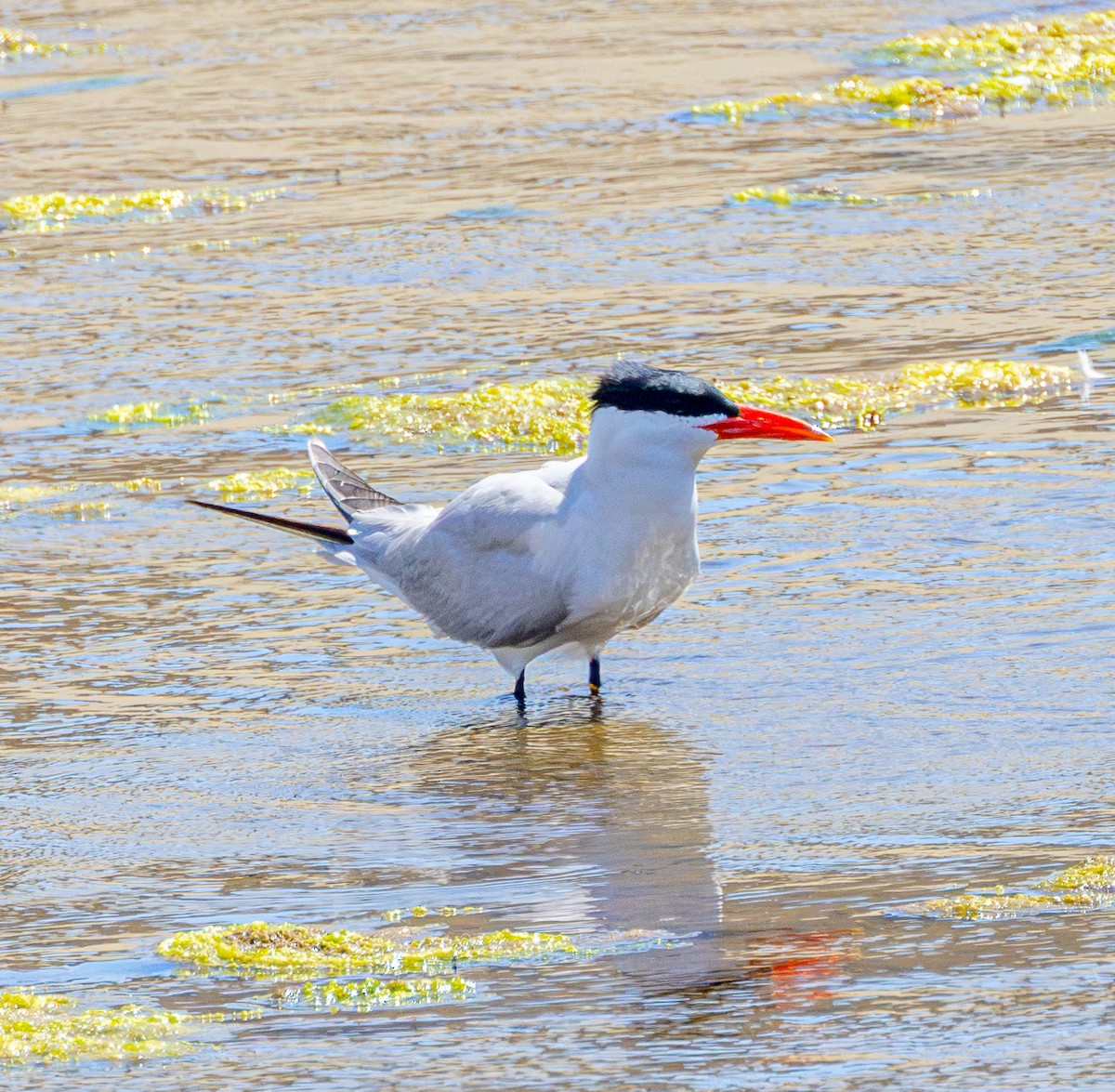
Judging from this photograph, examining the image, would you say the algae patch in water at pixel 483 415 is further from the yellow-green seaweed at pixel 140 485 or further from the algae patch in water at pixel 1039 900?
the algae patch in water at pixel 1039 900

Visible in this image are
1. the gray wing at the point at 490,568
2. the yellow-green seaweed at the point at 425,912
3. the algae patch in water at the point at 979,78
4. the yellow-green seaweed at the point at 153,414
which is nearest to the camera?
the yellow-green seaweed at the point at 425,912

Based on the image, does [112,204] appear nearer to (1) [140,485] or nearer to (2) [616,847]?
(1) [140,485]

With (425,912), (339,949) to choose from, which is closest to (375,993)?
(339,949)

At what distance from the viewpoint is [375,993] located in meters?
4.16

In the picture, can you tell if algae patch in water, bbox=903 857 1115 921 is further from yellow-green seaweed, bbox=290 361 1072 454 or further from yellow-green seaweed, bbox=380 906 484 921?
yellow-green seaweed, bbox=290 361 1072 454

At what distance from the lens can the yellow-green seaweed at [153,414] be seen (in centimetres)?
912

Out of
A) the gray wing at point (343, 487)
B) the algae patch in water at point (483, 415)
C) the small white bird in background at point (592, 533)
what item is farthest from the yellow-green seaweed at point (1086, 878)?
the algae patch in water at point (483, 415)

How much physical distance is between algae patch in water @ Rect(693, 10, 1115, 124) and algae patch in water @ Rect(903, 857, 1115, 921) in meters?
10.9

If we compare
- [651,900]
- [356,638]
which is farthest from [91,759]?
[651,900]

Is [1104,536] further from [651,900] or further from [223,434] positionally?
[223,434]

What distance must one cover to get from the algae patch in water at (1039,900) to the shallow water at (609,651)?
0.23 ft

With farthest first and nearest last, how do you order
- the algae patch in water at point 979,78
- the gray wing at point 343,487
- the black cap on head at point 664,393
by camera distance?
1. the algae patch in water at point 979,78
2. the gray wing at point 343,487
3. the black cap on head at point 664,393

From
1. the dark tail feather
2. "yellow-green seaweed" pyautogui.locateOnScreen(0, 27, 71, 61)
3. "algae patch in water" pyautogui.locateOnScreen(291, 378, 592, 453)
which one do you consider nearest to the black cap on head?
the dark tail feather

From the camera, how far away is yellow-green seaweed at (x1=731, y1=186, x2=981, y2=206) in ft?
39.9
